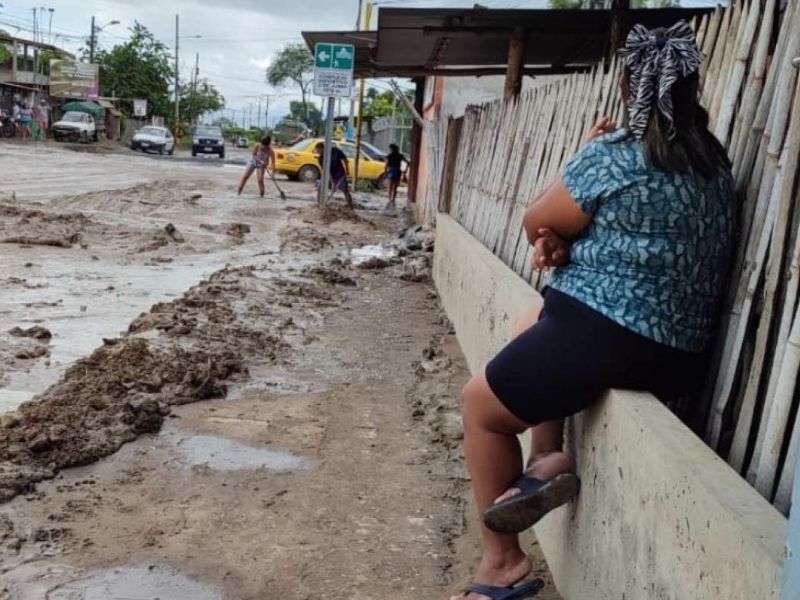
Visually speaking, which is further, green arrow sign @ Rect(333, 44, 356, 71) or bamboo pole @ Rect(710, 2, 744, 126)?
green arrow sign @ Rect(333, 44, 356, 71)

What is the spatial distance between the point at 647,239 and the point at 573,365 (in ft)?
1.38

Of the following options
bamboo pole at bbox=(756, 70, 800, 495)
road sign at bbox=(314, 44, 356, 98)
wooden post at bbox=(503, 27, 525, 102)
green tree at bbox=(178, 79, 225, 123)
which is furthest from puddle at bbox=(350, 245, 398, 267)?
green tree at bbox=(178, 79, 225, 123)

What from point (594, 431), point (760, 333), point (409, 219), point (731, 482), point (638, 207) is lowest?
point (409, 219)

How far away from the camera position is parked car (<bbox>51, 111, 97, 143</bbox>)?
1729 inches

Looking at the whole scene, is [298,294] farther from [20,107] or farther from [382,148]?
[20,107]

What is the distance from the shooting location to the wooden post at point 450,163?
1066 cm

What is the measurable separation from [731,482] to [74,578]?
7.51ft

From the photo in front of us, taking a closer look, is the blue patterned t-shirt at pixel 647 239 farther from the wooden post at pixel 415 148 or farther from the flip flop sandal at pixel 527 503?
the wooden post at pixel 415 148

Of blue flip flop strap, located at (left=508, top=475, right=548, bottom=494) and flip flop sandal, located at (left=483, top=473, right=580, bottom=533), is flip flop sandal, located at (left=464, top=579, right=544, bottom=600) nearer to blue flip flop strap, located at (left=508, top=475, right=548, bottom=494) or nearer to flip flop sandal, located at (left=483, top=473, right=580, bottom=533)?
flip flop sandal, located at (left=483, top=473, right=580, bottom=533)

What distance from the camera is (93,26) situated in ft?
227

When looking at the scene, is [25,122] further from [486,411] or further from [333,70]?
[486,411]

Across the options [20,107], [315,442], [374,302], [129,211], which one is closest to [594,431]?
[315,442]

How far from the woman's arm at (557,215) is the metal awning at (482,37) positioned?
7349 millimetres

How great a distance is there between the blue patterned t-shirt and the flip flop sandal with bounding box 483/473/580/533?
0.57 m
